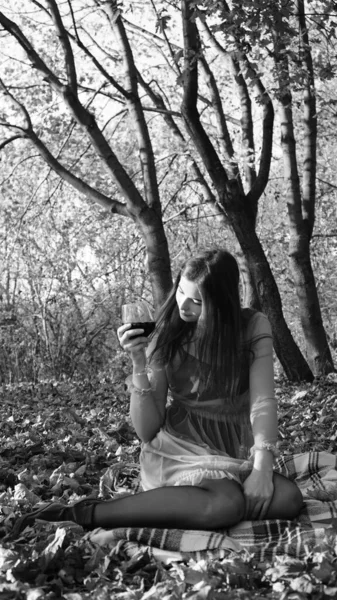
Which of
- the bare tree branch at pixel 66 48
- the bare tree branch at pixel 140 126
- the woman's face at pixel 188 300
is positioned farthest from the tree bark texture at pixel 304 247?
the woman's face at pixel 188 300

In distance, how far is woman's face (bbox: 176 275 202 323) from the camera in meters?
3.41

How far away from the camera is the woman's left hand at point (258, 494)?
314 cm

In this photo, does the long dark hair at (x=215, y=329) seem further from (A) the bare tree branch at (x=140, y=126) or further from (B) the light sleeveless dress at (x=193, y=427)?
(A) the bare tree branch at (x=140, y=126)

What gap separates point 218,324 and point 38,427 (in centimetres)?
357

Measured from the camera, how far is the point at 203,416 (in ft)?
11.6

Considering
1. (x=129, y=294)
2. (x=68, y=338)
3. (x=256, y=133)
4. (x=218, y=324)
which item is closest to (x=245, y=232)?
(x=68, y=338)

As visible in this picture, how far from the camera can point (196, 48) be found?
8.09 metres

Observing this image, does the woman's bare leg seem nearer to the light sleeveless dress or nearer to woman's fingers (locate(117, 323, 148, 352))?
the light sleeveless dress

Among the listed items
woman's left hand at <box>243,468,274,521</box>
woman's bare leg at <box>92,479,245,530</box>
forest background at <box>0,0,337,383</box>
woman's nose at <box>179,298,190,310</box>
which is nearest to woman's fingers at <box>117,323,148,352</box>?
woman's nose at <box>179,298,190,310</box>

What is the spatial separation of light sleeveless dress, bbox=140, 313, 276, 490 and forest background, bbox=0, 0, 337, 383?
362 cm

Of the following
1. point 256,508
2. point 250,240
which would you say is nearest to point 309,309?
point 250,240

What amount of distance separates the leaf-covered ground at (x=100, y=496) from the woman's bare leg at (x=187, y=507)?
203mm

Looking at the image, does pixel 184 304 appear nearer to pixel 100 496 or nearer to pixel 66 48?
pixel 100 496

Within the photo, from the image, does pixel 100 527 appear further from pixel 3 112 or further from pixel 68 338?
pixel 3 112
